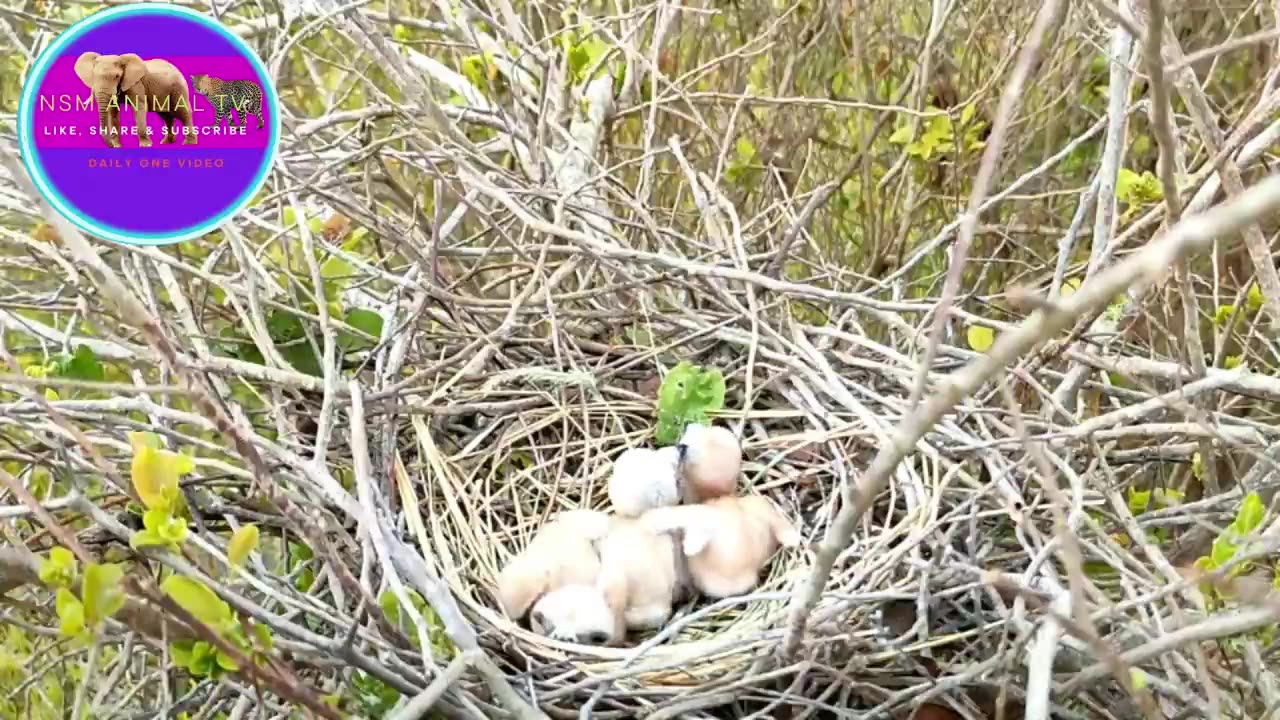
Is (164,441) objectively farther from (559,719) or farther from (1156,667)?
(1156,667)

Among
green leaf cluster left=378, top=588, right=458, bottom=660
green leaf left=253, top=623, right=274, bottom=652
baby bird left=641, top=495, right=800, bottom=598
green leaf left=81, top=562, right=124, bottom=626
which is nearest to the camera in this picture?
green leaf left=81, top=562, right=124, bottom=626

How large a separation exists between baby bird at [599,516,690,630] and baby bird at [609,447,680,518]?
53mm

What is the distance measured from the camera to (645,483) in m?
1.14

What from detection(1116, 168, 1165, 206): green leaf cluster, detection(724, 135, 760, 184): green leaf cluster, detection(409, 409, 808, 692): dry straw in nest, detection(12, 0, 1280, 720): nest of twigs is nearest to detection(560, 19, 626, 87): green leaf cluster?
detection(12, 0, 1280, 720): nest of twigs

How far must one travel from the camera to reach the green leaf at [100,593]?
0.54 m

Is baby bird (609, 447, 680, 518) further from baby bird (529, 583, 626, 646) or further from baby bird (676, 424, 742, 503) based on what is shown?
baby bird (529, 583, 626, 646)

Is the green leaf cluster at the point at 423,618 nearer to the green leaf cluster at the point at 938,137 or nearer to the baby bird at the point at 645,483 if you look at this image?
the baby bird at the point at 645,483

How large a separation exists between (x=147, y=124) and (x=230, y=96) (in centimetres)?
8

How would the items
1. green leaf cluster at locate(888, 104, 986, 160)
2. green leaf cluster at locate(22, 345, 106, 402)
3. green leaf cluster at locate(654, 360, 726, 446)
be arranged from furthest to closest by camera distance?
green leaf cluster at locate(888, 104, 986, 160) → green leaf cluster at locate(654, 360, 726, 446) → green leaf cluster at locate(22, 345, 106, 402)

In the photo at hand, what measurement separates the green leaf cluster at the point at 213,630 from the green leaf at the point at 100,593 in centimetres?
6

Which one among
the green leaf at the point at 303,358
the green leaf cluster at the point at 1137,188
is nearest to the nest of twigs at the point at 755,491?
the green leaf at the point at 303,358

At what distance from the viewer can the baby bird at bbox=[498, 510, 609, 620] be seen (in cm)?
104

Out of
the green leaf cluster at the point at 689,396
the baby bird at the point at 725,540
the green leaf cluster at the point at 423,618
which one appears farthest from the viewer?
the green leaf cluster at the point at 689,396

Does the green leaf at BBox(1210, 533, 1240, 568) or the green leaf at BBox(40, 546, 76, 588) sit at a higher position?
the green leaf at BBox(40, 546, 76, 588)
